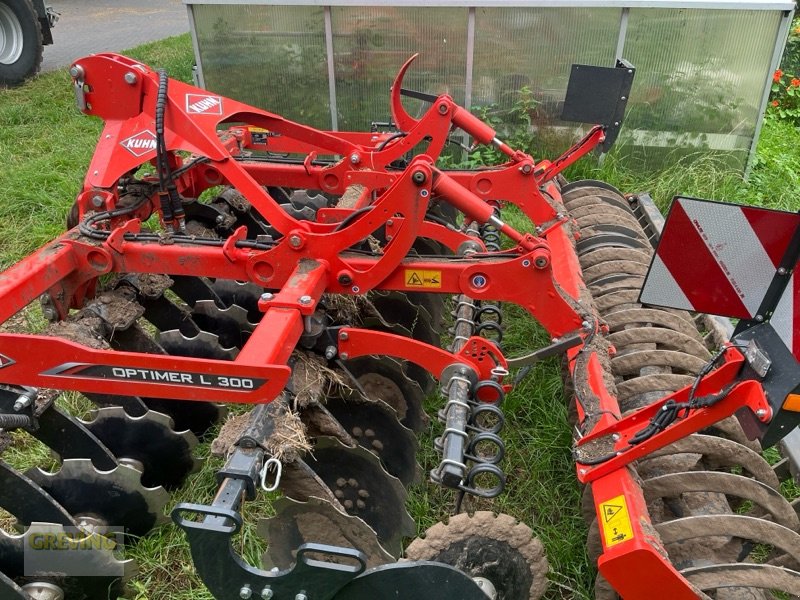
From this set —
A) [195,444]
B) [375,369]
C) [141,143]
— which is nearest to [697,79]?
[375,369]

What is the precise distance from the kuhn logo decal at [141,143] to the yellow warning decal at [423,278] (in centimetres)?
123

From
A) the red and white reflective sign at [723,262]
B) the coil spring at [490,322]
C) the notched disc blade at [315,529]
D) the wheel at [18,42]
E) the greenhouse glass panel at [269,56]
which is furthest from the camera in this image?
the wheel at [18,42]

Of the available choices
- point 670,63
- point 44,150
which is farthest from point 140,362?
point 44,150

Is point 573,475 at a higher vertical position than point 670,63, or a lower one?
lower

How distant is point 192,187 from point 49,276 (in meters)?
1.17

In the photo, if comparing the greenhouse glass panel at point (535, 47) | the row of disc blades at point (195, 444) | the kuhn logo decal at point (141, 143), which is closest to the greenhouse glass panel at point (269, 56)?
the greenhouse glass panel at point (535, 47)

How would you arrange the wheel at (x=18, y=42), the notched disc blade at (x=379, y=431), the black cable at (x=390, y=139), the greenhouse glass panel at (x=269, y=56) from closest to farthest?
the notched disc blade at (x=379, y=431) → the black cable at (x=390, y=139) → the greenhouse glass panel at (x=269, y=56) → the wheel at (x=18, y=42)

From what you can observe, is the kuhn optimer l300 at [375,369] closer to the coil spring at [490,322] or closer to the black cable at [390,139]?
the coil spring at [490,322]

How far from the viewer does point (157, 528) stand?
273cm

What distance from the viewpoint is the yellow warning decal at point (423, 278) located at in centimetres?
258

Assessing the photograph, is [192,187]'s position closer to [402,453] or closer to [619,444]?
[402,453]

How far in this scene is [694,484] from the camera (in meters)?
2.09

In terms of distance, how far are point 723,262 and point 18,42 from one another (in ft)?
32.9

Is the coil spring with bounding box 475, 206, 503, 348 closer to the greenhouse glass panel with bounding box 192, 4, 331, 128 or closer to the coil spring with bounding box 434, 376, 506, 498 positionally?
the coil spring with bounding box 434, 376, 506, 498
